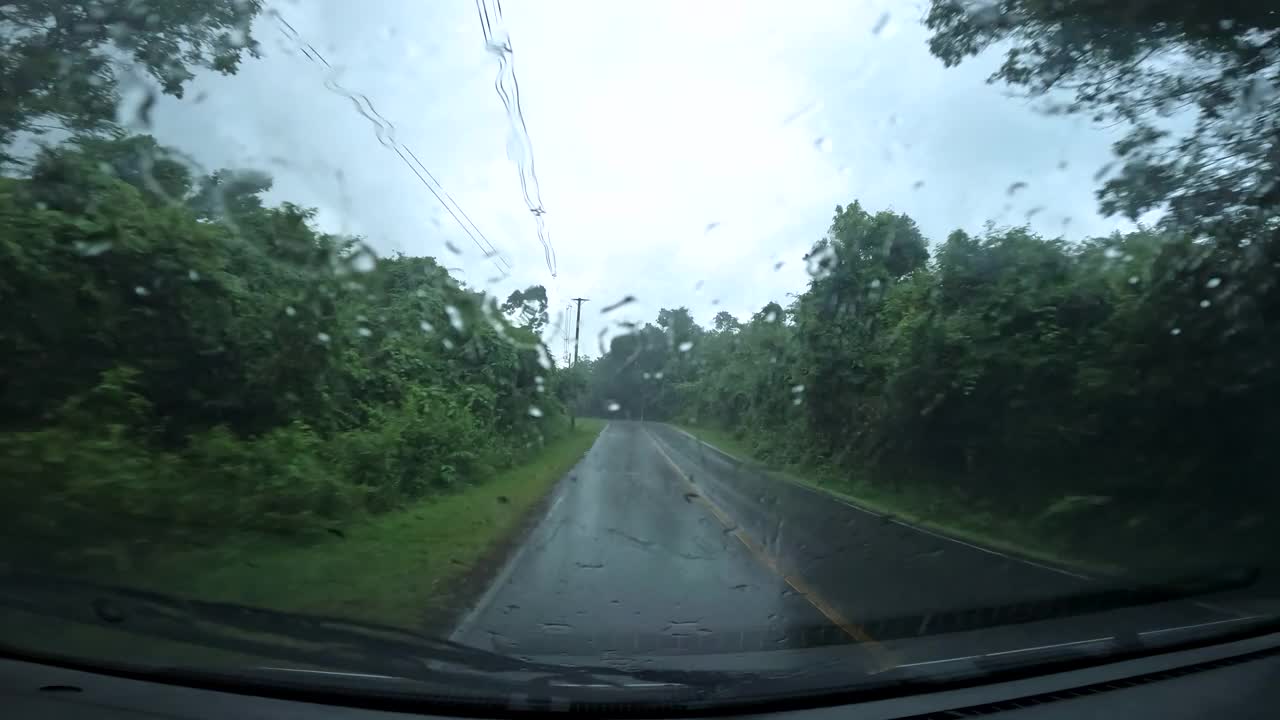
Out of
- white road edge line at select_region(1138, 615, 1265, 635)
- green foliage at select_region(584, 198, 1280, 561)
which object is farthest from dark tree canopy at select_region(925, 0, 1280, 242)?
white road edge line at select_region(1138, 615, 1265, 635)

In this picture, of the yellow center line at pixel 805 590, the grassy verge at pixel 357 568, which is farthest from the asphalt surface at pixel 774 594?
the grassy verge at pixel 357 568

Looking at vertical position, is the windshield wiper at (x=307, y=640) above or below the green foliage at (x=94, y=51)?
below

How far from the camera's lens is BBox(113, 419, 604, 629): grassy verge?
6113 mm

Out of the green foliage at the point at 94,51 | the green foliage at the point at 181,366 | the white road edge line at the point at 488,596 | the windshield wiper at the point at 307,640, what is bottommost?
the white road edge line at the point at 488,596

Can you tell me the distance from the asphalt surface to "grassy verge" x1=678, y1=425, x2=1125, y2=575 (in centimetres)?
71

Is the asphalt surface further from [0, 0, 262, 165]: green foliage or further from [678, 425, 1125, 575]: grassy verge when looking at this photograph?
[0, 0, 262, 165]: green foliage

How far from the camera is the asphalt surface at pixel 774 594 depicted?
→ 5.73 m

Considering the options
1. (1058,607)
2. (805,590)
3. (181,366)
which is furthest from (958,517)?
(181,366)

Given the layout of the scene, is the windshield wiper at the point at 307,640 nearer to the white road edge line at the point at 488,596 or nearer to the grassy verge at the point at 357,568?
the grassy verge at the point at 357,568

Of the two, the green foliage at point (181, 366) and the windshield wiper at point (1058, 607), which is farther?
the green foliage at point (181, 366)

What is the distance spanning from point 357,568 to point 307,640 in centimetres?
318

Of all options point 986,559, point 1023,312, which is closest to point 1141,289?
point 1023,312

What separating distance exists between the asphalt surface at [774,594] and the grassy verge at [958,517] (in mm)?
714

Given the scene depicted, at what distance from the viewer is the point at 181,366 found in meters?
10.1
